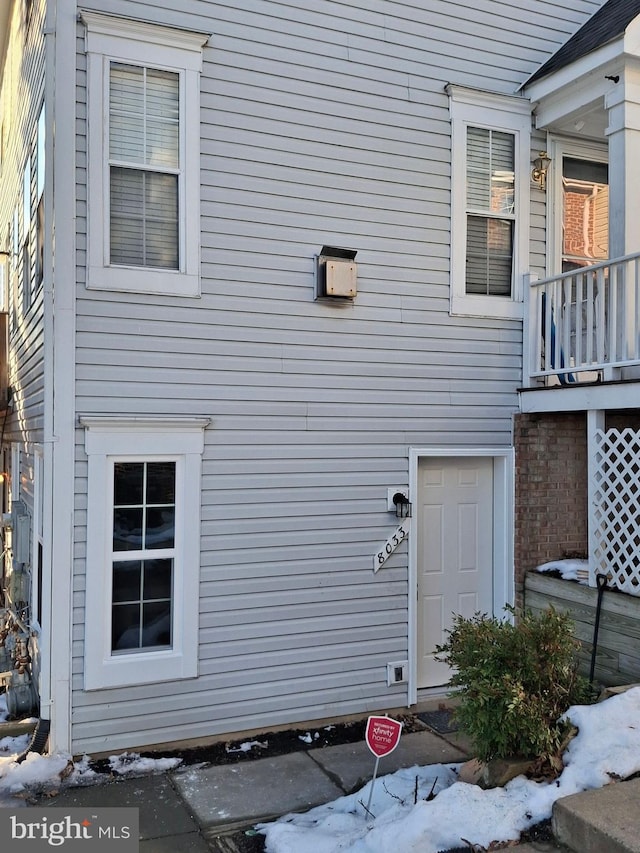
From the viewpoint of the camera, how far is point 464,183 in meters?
6.44

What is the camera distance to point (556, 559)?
21.9 feet

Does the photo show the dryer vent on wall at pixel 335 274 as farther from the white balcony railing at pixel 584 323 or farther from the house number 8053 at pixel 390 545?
the house number 8053 at pixel 390 545

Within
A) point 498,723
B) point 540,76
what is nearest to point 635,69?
point 540,76

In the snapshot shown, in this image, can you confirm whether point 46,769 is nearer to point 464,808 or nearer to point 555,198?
point 464,808

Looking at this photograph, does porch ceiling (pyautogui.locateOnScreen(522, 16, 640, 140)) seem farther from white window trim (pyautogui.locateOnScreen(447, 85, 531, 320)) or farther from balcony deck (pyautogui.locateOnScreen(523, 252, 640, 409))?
balcony deck (pyautogui.locateOnScreen(523, 252, 640, 409))

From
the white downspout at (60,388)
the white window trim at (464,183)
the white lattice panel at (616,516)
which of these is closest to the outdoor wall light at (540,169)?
the white window trim at (464,183)

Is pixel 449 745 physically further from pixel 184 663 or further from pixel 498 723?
pixel 184 663

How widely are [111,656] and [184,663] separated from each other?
1.72ft

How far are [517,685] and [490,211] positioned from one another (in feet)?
13.9

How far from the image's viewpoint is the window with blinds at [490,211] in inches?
257

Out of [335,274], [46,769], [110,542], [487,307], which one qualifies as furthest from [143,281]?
[46,769]

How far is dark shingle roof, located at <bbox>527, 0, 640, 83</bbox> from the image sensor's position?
237 inches

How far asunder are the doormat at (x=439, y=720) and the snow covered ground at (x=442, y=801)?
1.10 meters

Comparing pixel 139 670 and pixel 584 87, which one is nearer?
pixel 139 670
